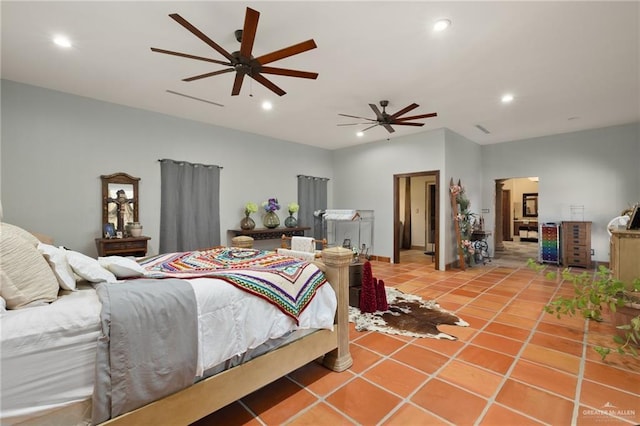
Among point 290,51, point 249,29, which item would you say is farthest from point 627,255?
point 249,29

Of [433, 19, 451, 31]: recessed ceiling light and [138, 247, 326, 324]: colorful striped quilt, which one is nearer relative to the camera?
[138, 247, 326, 324]: colorful striped quilt

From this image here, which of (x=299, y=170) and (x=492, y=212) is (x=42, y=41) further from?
(x=492, y=212)

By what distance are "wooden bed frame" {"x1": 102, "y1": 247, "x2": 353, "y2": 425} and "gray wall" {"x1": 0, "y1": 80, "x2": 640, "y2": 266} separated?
145 inches

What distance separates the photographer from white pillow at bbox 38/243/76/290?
1425 mm

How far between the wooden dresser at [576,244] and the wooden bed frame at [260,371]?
6.09 m

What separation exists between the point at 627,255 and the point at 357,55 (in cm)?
326

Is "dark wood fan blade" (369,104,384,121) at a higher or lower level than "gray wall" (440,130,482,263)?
higher

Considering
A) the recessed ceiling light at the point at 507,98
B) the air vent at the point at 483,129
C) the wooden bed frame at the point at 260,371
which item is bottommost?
the wooden bed frame at the point at 260,371

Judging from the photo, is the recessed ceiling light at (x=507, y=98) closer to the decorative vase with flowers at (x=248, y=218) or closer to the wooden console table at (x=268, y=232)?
the wooden console table at (x=268, y=232)

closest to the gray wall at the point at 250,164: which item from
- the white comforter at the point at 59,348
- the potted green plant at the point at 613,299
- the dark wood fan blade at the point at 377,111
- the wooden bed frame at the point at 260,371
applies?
the dark wood fan blade at the point at 377,111

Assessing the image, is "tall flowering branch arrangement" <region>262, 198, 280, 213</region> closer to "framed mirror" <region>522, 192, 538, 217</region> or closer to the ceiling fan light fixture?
the ceiling fan light fixture

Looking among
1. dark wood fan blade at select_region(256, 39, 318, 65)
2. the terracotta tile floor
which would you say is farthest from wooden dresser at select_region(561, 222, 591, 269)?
dark wood fan blade at select_region(256, 39, 318, 65)

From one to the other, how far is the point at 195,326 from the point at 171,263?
100 cm

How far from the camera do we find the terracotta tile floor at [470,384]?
1704mm
